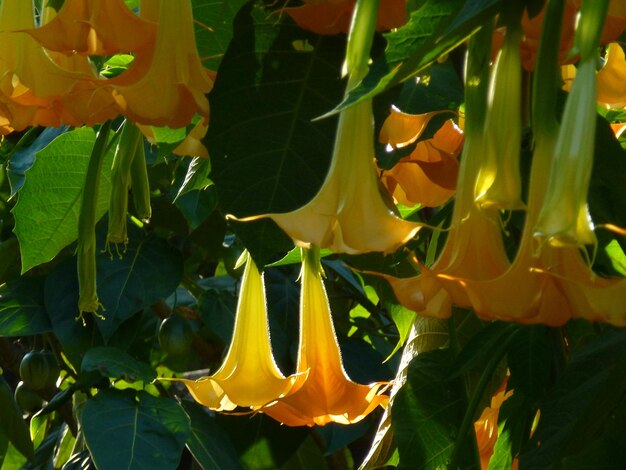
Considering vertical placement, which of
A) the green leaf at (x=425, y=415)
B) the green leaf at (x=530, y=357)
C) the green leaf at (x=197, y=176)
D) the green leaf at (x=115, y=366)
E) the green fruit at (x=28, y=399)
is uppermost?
the green leaf at (x=197, y=176)

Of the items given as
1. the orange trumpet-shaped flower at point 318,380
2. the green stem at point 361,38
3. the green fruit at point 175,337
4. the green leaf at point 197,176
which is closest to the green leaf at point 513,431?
the orange trumpet-shaped flower at point 318,380

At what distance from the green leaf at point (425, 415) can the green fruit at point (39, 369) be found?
79 cm

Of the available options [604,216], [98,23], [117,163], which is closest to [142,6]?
[98,23]

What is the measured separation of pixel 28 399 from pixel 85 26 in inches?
49.6

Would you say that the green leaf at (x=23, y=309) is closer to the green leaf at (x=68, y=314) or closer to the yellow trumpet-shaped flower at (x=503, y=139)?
the green leaf at (x=68, y=314)

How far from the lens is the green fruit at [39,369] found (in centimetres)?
156

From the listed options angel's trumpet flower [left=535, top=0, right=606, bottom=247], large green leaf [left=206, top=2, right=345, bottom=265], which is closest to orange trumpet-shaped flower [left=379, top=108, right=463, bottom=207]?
large green leaf [left=206, top=2, right=345, bottom=265]

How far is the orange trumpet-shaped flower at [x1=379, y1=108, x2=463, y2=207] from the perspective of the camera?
2.62ft

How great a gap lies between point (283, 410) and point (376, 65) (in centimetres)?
37

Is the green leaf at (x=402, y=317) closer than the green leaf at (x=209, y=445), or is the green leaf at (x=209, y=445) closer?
the green leaf at (x=402, y=317)

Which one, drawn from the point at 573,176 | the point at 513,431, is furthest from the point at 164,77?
the point at 513,431

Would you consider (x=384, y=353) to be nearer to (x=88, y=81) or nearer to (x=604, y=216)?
(x=604, y=216)

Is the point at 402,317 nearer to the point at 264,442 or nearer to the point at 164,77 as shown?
the point at 264,442

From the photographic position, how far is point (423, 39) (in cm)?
49
